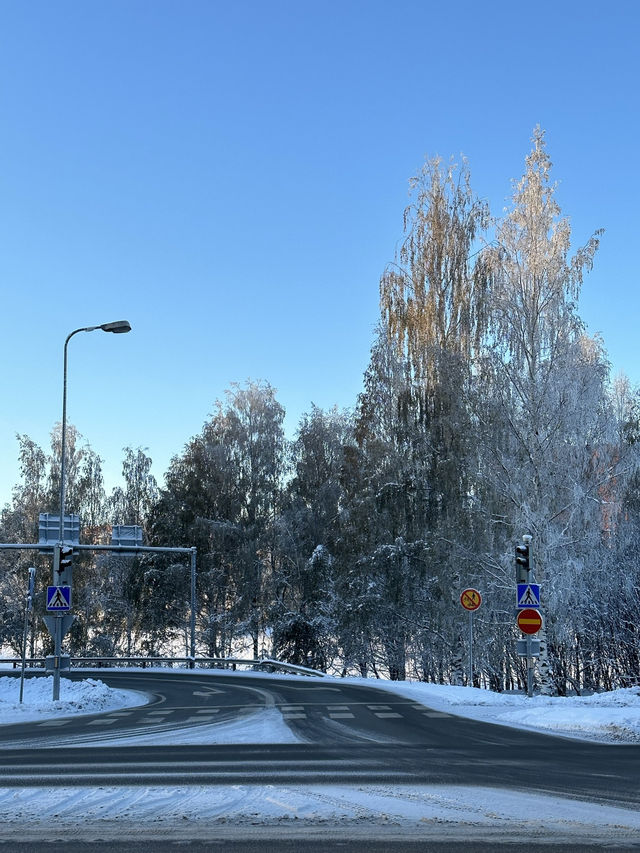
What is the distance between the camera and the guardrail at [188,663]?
41406mm

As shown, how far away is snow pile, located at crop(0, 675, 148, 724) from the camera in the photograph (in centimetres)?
2105

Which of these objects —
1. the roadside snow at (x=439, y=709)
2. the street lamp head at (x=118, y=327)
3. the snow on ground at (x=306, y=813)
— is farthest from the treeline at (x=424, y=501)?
the snow on ground at (x=306, y=813)

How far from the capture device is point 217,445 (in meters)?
56.2

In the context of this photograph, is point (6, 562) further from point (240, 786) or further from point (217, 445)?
point (240, 786)

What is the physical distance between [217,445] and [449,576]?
893 inches

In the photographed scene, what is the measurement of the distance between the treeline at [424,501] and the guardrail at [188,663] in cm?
340

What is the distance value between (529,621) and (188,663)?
3109 cm

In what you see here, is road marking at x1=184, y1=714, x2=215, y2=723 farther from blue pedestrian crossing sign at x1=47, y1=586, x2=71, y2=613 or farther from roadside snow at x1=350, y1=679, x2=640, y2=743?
blue pedestrian crossing sign at x1=47, y1=586, x2=71, y2=613

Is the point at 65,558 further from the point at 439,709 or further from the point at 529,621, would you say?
the point at 529,621

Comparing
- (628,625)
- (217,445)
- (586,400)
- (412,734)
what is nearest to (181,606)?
(217,445)

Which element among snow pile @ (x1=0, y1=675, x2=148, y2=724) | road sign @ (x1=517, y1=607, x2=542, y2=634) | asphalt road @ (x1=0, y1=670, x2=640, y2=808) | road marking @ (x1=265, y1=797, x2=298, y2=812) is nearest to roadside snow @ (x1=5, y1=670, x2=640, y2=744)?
snow pile @ (x1=0, y1=675, x2=148, y2=724)

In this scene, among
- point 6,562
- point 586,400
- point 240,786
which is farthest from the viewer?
point 6,562

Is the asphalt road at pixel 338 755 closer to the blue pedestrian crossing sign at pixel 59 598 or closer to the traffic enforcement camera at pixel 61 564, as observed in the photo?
the blue pedestrian crossing sign at pixel 59 598

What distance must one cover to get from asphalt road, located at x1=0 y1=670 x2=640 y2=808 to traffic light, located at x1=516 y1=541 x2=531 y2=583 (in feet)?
12.2
